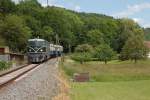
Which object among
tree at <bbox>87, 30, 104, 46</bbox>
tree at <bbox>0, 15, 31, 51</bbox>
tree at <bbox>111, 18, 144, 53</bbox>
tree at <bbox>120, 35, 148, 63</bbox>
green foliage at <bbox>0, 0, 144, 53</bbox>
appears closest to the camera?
tree at <bbox>0, 15, 31, 51</bbox>

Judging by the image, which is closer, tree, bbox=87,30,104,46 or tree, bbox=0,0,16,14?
tree, bbox=0,0,16,14

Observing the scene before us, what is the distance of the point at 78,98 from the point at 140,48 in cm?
9672

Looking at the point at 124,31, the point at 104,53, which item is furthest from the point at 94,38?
the point at 104,53

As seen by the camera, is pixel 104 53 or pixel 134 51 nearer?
pixel 104 53

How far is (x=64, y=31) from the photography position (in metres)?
149

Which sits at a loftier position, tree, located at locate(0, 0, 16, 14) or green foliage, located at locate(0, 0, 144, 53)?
tree, located at locate(0, 0, 16, 14)

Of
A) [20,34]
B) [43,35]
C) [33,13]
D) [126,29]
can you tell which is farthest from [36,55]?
[126,29]

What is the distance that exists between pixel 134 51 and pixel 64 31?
145 ft

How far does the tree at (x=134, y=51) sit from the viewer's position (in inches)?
4156

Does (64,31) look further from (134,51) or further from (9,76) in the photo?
(9,76)

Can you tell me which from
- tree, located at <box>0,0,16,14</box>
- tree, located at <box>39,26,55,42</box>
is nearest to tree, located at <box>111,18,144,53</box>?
tree, located at <box>39,26,55,42</box>

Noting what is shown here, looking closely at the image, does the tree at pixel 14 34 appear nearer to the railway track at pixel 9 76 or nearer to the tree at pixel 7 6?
the tree at pixel 7 6

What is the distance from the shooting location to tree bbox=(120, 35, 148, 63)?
10556cm

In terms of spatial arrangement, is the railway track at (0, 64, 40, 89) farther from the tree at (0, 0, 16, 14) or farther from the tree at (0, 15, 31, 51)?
the tree at (0, 0, 16, 14)
